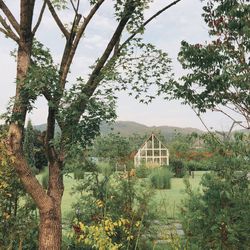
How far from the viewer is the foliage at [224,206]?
464 cm

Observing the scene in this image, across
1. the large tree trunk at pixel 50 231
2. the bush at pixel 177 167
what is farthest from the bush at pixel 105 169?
the bush at pixel 177 167

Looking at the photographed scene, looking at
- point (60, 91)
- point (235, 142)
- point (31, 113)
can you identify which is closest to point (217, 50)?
point (235, 142)

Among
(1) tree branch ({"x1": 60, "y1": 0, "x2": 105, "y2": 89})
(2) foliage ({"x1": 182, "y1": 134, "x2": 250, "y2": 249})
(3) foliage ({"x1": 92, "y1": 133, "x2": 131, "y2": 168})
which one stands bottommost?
(2) foliage ({"x1": 182, "y1": 134, "x2": 250, "y2": 249})

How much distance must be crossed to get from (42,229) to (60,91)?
2.07 m

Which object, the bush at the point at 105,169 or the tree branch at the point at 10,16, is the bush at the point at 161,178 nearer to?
the bush at the point at 105,169

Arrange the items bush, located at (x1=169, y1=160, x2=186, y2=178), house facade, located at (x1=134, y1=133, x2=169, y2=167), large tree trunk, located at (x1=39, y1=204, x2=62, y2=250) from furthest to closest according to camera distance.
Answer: house facade, located at (x1=134, y1=133, x2=169, y2=167), bush, located at (x1=169, y1=160, x2=186, y2=178), large tree trunk, located at (x1=39, y1=204, x2=62, y2=250)

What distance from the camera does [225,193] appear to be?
4859 mm

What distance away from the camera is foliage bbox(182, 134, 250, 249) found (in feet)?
15.2

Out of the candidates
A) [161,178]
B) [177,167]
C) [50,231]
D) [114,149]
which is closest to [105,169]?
[114,149]

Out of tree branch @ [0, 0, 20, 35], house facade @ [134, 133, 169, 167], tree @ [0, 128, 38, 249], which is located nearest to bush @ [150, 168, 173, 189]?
tree @ [0, 128, 38, 249]

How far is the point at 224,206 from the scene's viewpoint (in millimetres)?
4863

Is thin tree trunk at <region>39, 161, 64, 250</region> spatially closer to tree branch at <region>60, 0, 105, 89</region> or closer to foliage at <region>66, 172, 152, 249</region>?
foliage at <region>66, 172, 152, 249</region>

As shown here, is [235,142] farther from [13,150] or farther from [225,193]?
[13,150]

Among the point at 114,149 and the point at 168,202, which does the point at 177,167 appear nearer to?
the point at 168,202
